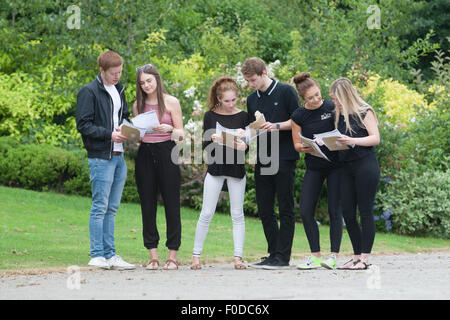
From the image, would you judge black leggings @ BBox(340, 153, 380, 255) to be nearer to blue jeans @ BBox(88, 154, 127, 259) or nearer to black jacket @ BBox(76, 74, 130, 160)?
blue jeans @ BBox(88, 154, 127, 259)

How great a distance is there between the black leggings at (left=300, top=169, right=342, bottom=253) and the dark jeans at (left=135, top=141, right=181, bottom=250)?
1333mm

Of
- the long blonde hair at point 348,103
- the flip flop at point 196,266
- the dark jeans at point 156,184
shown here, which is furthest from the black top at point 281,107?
the flip flop at point 196,266

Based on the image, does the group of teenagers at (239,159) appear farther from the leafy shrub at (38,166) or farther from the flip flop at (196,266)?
the leafy shrub at (38,166)

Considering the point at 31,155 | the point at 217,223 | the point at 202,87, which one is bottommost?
the point at 217,223

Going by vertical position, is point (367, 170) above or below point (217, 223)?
above

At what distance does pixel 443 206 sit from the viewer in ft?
41.8

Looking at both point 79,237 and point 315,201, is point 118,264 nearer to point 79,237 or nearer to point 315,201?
point 315,201

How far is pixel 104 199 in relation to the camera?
24.2 ft

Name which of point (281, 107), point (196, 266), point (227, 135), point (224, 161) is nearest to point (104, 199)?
point (196, 266)

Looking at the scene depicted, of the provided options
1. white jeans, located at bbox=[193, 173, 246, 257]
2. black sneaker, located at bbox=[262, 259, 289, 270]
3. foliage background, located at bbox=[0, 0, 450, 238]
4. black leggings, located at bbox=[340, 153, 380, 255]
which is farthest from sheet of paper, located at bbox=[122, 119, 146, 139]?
foliage background, located at bbox=[0, 0, 450, 238]

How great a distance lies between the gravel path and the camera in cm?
553

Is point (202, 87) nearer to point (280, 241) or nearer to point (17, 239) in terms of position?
point (17, 239)

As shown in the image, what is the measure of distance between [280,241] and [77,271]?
82.2 inches
